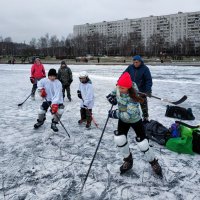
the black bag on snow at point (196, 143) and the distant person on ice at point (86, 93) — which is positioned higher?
the distant person on ice at point (86, 93)

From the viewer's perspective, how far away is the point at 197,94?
9812 millimetres

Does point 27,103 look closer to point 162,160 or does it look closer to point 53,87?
point 53,87

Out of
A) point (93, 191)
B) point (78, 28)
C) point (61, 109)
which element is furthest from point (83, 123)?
point (78, 28)

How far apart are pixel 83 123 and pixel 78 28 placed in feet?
463

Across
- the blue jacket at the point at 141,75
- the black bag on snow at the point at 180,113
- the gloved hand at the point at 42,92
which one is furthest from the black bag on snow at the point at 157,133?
the gloved hand at the point at 42,92

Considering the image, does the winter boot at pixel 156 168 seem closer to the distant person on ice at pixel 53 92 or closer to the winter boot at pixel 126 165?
the winter boot at pixel 126 165

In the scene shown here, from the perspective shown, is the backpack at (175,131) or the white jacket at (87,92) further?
the white jacket at (87,92)

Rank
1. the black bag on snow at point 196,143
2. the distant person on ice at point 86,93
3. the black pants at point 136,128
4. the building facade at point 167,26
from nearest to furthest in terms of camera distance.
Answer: the black pants at point 136,128, the black bag on snow at point 196,143, the distant person on ice at point 86,93, the building facade at point 167,26

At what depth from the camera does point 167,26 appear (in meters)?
113

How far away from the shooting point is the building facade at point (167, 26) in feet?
350

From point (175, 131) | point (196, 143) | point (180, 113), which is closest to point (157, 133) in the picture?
point (175, 131)

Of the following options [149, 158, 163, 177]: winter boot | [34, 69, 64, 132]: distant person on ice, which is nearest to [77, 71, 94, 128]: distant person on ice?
[34, 69, 64, 132]: distant person on ice

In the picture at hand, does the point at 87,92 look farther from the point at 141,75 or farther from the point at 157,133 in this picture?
the point at 157,133

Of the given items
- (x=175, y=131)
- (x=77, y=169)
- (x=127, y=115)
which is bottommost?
(x=77, y=169)
